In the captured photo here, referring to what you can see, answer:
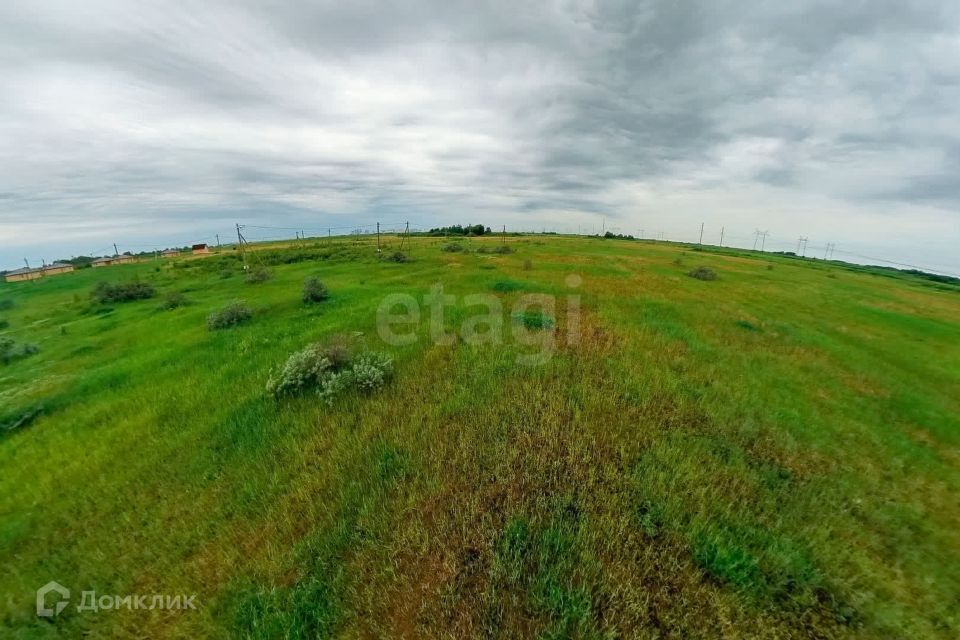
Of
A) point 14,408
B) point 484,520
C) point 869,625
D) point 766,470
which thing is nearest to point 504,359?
point 484,520

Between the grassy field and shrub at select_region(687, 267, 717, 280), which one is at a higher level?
shrub at select_region(687, 267, 717, 280)

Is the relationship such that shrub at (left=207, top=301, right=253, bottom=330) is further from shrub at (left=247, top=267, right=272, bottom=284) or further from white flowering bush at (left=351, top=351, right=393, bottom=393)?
shrub at (left=247, top=267, right=272, bottom=284)

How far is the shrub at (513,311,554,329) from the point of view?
10.5 meters

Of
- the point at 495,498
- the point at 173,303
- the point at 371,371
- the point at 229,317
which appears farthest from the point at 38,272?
the point at 495,498

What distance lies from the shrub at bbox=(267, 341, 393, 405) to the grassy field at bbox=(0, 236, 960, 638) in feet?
1.05

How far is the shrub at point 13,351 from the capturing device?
43.9 ft

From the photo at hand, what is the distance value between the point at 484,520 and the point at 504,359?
4275 mm

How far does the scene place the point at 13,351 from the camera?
44.7ft

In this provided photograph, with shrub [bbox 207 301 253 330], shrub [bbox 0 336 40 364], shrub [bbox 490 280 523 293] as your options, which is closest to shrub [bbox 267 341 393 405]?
shrub [bbox 207 301 253 330]

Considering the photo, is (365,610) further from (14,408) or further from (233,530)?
(14,408)

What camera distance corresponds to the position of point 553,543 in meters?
3.72

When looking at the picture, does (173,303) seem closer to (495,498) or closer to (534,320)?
(534,320)

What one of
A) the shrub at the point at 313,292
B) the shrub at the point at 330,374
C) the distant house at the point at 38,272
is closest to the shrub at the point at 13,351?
the shrub at the point at 313,292

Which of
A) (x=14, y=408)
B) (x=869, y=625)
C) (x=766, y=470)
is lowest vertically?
(x=14, y=408)
